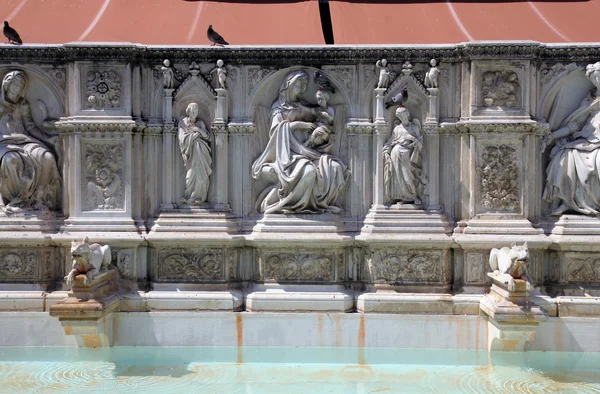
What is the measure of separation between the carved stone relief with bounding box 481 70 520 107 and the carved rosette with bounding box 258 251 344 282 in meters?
3.22

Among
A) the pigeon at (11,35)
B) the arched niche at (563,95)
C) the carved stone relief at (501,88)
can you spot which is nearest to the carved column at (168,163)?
the pigeon at (11,35)

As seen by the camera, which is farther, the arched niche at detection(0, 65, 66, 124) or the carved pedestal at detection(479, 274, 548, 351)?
the arched niche at detection(0, 65, 66, 124)

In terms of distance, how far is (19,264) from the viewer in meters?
10.6

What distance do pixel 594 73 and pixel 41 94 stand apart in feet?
27.1

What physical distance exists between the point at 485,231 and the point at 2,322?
7.20 meters

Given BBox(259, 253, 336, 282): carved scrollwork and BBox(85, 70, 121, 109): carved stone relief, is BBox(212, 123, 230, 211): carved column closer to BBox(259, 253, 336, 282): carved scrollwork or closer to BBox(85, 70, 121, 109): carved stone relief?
BBox(259, 253, 336, 282): carved scrollwork

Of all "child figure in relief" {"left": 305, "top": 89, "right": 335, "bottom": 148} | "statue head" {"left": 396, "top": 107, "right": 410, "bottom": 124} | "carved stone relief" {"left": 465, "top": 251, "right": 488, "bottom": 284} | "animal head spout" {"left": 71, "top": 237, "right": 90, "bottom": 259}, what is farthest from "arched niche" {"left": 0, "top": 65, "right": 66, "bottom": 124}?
"carved stone relief" {"left": 465, "top": 251, "right": 488, "bottom": 284}

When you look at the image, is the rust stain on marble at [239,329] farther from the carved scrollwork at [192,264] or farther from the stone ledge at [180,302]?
the carved scrollwork at [192,264]

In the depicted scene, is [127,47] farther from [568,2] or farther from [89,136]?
[568,2]

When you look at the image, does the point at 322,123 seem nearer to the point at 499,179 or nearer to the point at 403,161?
the point at 403,161

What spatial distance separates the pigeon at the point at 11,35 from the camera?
10471mm

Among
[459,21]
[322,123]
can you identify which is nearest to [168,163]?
[322,123]

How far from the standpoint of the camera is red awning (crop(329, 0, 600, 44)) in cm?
1118

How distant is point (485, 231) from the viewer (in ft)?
33.6
